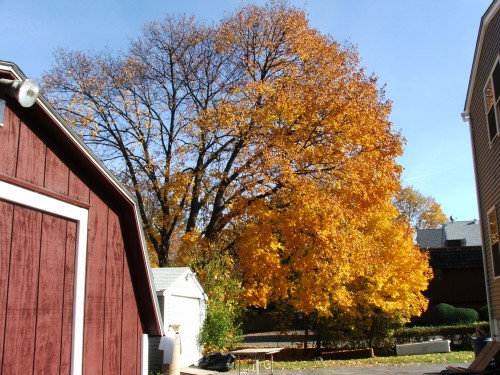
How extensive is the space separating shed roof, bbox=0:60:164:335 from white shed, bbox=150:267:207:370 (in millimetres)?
8483

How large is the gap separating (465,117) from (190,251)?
37.0 ft

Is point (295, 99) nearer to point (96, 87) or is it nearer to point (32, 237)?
point (96, 87)

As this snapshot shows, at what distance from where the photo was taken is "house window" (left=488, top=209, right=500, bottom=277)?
1298cm

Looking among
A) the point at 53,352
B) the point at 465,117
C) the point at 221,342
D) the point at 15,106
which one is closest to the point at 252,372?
the point at 221,342

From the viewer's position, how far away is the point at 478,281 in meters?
37.6

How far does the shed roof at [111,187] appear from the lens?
4836 millimetres

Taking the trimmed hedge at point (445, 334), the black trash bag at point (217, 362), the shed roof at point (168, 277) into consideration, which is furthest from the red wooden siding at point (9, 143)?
the trimmed hedge at point (445, 334)

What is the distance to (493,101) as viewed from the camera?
1213 centimetres

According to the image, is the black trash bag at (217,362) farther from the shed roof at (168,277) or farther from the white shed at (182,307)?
the shed roof at (168,277)

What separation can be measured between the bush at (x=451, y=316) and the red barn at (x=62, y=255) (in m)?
28.4

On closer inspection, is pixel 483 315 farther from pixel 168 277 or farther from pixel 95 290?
pixel 95 290

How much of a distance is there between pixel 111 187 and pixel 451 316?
30.0 meters

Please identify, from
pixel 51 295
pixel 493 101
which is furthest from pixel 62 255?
pixel 493 101

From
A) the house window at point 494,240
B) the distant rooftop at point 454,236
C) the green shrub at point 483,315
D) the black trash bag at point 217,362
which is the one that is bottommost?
the black trash bag at point 217,362
